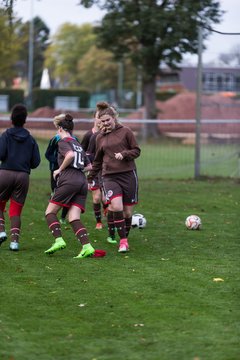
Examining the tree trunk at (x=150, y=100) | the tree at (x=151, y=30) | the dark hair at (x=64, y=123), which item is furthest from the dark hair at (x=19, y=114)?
the tree trunk at (x=150, y=100)

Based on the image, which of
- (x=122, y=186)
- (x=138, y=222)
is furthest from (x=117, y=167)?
(x=138, y=222)

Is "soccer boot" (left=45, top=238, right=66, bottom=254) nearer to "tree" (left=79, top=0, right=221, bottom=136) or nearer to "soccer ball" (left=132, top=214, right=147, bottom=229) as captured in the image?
"soccer ball" (left=132, top=214, right=147, bottom=229)

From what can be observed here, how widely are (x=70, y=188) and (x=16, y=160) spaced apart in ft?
2.86

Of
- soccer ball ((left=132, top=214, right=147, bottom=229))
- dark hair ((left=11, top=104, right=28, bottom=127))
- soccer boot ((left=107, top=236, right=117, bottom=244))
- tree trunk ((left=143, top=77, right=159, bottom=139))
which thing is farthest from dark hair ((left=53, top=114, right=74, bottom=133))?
tree trunk ((left=143, top=77, right=159, bottom=139))

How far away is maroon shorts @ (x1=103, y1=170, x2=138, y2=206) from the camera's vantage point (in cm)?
1145

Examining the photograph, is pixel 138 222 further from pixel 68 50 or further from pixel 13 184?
pixel 68 50

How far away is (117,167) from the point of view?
11.5 metres

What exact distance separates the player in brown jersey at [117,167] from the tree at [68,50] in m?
80.9

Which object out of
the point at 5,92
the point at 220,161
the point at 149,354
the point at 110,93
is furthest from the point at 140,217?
the point at 110,93

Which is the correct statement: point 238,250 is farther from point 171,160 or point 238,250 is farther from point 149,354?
point 171,160

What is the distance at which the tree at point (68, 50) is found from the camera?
92.3 metres

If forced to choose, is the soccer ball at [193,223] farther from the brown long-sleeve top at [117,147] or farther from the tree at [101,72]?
the tree at [101,72]

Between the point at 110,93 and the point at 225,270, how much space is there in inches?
2673

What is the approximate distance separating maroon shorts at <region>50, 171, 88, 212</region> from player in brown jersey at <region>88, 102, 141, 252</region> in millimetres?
626
